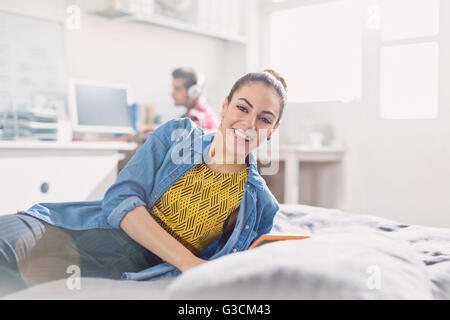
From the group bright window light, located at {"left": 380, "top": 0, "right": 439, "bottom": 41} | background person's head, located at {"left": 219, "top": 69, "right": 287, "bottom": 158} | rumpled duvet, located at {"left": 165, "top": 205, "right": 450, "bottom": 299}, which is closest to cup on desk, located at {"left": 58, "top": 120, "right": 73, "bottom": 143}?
background person's head, located at {"left": 219, "top": 69, "right": 287, "bottom": 158}

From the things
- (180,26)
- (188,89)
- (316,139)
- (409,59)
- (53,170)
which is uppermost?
(180,26)

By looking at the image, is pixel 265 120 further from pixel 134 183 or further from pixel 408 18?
pixel 408 18

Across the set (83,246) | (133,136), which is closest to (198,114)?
(133,136)

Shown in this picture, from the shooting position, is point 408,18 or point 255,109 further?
point 408,18

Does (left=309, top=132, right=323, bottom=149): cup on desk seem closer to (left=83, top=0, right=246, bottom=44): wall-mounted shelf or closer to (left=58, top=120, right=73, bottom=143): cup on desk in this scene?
(left=83, top=0, right=246, bottom=44): wall-mounted shelf

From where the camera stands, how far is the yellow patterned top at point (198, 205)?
1028 millimetres

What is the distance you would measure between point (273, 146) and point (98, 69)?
3.74 feet

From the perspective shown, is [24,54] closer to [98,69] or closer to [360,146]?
[98,69]

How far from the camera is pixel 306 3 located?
3201 mm

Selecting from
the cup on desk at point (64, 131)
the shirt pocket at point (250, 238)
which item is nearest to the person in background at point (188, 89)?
the cup on desk at point (64, 131)

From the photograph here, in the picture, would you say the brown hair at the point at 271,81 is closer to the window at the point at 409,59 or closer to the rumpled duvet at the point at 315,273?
the rumpled duvet at the point at 315,273

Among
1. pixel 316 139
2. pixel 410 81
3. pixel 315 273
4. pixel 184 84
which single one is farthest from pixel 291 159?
pixel 315 273

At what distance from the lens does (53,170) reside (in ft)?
6.96

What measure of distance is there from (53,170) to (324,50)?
1.80m
